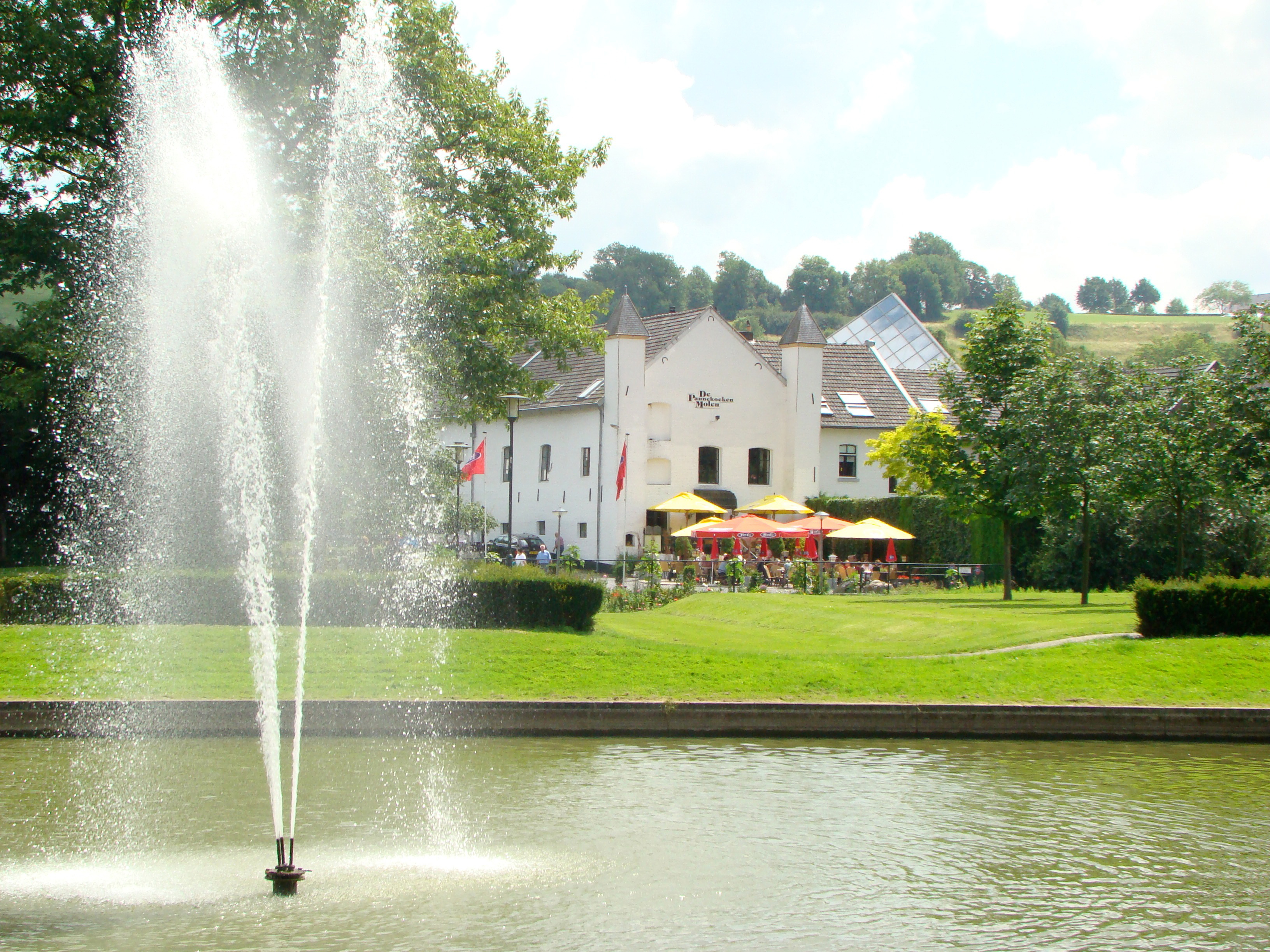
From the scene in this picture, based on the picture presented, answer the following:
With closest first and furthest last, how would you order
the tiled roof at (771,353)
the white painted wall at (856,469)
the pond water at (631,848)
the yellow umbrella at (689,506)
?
the pond water at (631,848), the yellow umbrella at (689,506), the tiled roof at (771,353), the white painted wall at (856,469)

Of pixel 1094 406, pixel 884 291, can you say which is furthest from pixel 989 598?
pixel 884 291

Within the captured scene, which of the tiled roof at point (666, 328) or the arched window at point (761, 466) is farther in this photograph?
the arched window at point (761, 466)

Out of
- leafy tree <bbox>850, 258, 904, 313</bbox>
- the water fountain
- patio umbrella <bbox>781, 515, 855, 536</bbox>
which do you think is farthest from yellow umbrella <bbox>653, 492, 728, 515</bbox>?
leafy tree <bbox>850, 258, 904, 313</bbox>

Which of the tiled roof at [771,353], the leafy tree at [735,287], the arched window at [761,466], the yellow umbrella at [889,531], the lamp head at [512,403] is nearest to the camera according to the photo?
the lamp head at [512,403]

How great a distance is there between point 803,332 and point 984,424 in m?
24.2

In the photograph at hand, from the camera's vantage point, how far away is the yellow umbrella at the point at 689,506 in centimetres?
5016

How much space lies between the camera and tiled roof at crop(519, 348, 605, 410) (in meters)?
57.5

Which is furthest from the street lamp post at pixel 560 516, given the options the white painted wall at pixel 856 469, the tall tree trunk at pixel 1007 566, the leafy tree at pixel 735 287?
the leafy tree at pixel 735 287

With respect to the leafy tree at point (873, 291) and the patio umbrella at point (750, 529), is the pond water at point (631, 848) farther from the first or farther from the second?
the leafy tree at point (873, 291)

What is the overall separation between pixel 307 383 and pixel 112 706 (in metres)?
10.8

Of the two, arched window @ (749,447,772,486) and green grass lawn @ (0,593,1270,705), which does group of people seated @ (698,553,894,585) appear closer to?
arched window @ (749,447,772,486)

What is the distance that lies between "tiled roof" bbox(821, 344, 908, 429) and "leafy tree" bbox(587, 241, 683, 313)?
287ft

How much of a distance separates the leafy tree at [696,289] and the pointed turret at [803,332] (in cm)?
9790

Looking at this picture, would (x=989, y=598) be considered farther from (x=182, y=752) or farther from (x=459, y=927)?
(x=459, y=927)
